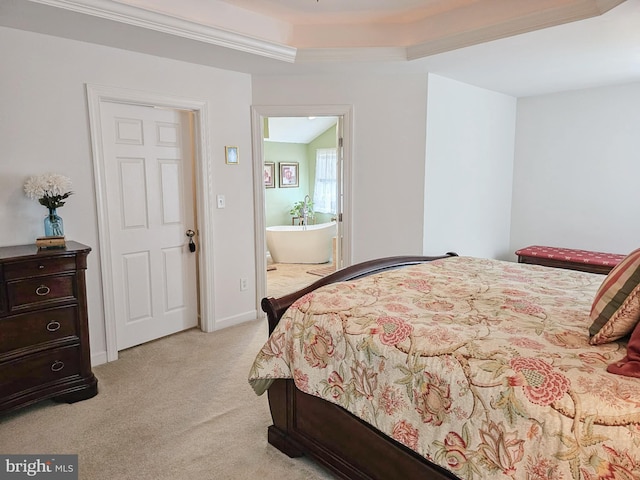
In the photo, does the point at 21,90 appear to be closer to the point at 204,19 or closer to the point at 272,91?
the point at 204,19

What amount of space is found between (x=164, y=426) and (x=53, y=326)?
3.01 ft

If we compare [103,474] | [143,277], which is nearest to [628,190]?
[143,277]

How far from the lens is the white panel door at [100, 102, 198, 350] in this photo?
330 cm

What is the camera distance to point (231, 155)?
3852mm

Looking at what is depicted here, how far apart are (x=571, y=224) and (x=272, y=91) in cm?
355

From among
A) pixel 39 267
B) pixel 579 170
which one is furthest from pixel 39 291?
pixel 579 170

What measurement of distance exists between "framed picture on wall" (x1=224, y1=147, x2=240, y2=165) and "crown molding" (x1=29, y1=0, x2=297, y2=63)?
89 cm

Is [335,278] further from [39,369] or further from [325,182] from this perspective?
[325,182]

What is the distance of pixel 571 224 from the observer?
15.6ft

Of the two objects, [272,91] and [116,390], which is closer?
[116,390]

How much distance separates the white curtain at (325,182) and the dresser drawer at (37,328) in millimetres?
5929

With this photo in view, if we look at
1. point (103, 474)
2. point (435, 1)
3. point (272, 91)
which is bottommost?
point (103, 474)
